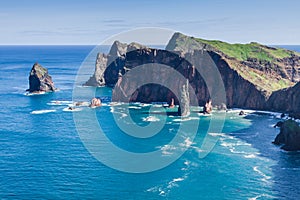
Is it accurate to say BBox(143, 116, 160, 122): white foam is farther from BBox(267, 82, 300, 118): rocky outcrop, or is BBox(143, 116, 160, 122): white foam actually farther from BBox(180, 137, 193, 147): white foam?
BBox(267, 82, 300, 118): rocky outcrop

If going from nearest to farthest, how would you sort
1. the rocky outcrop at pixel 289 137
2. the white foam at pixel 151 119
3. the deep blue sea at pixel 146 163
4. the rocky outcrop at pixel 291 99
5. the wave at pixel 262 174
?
the deep blue sea at pixel 146 163 → the wave at pixel 262 174 → the rocky outcrop at pixel 289 137 → the white foam at pixel 151 119 → the rocky outcrop at pixel 291 99

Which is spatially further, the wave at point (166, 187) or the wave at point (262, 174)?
the wave at point (262, 174)

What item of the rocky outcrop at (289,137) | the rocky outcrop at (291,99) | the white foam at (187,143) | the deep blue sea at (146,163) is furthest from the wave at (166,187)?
the rocky outcrop at (291,99)

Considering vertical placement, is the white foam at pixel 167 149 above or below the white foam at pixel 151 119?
below

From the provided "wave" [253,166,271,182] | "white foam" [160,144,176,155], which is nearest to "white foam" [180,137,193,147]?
"white foam" [160,144,176,155]

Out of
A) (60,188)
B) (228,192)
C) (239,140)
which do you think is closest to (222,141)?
(239,140)

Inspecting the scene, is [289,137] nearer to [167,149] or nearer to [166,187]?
[167,149]

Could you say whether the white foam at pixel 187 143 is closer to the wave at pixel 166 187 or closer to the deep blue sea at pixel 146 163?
the deep blue sea at pixel 146 163

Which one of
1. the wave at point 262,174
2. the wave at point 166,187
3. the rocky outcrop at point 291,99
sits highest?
the rocky outcrop at point 291,99

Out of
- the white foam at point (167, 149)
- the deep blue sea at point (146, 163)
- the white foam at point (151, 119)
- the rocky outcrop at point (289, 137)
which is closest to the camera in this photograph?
the deep blue sea at point (146, 163)
